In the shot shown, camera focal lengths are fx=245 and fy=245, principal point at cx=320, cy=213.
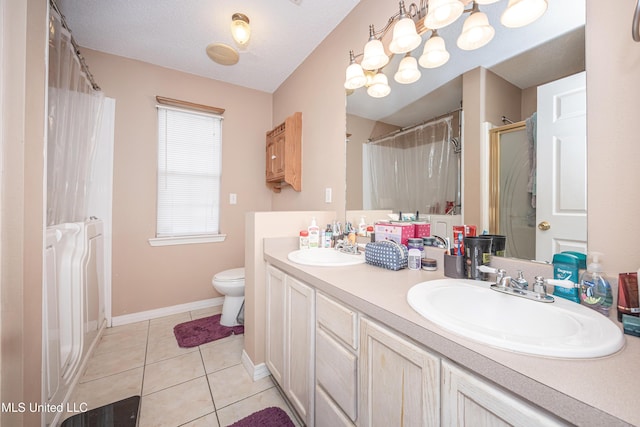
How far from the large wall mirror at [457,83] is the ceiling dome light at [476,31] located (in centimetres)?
2

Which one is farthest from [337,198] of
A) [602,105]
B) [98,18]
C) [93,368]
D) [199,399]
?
[98,18]

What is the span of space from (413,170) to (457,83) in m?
0.43

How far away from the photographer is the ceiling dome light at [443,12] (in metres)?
1.02

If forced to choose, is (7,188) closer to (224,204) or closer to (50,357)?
(50,357)

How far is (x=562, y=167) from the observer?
82 cm

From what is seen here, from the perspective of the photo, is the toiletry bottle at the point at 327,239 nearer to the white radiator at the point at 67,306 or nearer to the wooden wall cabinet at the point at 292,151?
the wooden wall cabinet at the point at 292,151

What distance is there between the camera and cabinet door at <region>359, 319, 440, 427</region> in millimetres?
578

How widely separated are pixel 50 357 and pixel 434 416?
1658 mm

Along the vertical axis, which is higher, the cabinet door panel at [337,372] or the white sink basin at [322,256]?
the white sink basin at [322,256]

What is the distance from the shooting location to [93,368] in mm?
1627

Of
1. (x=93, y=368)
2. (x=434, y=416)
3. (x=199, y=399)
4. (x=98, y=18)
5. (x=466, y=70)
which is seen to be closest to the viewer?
(x=434, y=416)

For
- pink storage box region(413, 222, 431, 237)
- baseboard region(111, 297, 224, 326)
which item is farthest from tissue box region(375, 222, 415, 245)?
baseboard region(111, 297, 224, 326)

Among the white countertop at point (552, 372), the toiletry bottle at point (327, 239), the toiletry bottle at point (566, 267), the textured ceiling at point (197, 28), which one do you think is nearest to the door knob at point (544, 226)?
the toiletry bottle at point (566, 267)

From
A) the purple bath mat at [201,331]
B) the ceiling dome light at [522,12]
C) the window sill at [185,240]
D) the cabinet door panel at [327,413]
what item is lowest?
the purple bath mat at [201,331]
